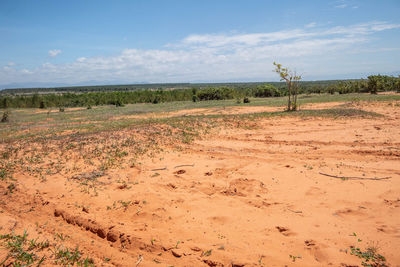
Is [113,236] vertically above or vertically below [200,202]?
below

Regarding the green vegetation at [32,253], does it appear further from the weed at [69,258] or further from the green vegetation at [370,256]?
the green vegetation at [370,256]

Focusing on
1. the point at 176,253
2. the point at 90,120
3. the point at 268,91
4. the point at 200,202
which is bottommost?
the point at 176,253

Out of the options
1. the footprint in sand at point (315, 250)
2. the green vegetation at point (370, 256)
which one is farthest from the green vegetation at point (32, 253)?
the green vegetation at point (370, 256)

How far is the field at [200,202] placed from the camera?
357 centimetres

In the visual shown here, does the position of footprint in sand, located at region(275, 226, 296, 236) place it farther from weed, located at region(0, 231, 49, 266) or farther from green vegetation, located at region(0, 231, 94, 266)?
weed, located at region(0, 231, 49, 266)

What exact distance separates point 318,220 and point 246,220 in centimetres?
116

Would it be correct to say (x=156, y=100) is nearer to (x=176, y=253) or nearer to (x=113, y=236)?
(x=113, y=236)

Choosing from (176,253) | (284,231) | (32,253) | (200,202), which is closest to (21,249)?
(32,253)

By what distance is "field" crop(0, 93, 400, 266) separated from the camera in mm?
3570

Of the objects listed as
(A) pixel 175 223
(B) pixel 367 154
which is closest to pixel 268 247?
(A) pixel 175 223

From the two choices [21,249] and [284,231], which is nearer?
[21,249]

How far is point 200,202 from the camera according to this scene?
5070 millimetres

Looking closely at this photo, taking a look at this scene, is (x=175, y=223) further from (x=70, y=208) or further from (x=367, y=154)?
(x=367, y=154)

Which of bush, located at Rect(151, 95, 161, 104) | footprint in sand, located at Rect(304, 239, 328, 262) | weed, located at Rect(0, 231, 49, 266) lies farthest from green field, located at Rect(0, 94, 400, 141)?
bush, located at Rect(151, 95, 161, 104)
